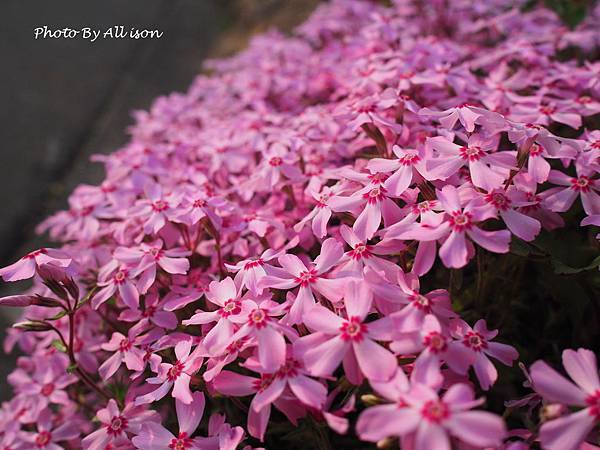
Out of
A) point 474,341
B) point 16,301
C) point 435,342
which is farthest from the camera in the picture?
point 16,301

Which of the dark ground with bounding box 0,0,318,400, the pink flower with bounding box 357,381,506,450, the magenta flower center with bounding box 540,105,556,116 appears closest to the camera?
the pink flower with bounding box 357,381,506,450

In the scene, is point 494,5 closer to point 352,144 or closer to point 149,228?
point 352,144

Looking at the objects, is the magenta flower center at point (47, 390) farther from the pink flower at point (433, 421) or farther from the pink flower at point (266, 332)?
the pink flower at point (433, 421)

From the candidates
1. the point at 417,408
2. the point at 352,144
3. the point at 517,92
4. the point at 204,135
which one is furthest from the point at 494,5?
the point at 417,408

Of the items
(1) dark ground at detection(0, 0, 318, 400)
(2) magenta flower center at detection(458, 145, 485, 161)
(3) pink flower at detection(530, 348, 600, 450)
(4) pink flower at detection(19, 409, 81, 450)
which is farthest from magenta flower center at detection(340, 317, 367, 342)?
(1) dark ground at detection(0, 0, 318, 400)

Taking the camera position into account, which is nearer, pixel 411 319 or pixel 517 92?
pixel 411 319

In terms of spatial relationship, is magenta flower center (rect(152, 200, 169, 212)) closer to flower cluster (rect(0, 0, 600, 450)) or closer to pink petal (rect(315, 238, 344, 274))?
flower cluster (rect(0, 0, 600, 450))

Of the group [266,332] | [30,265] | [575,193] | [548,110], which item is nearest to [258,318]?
[266,332]

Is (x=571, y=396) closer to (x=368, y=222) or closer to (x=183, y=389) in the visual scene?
(x=368, y=222)
